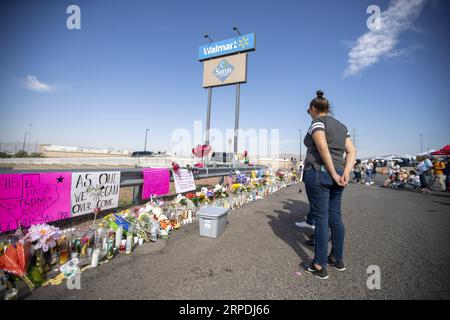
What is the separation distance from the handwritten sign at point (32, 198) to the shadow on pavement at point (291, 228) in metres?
3.73

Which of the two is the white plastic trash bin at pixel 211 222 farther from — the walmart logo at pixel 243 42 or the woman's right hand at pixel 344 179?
the walmart logo at pixel 243 42

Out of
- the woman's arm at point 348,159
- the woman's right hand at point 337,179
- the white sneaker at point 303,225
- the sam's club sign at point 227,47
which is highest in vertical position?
the sam's club sign at point 227,47

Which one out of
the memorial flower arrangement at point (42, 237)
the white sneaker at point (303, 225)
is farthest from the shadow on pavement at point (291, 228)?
the memorial flower arrangement at point (42, 237)

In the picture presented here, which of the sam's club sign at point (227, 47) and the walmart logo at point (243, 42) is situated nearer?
the sam's club sign at point (227, 47)

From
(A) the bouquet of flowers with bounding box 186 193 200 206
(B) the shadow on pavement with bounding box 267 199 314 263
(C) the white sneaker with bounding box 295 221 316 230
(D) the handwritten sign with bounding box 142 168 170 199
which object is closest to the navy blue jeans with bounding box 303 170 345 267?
(B) the shadow on pavement with bounding box 267 199 314 263

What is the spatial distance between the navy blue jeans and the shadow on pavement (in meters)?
0.54

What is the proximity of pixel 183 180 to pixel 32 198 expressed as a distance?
3.26 metres

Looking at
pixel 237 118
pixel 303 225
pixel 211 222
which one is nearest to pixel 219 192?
pixel 211 222

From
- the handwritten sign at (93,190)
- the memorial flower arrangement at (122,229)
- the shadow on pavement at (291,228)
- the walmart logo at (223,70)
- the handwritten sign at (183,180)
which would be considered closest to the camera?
the memorial flower arrangement at (122,229)

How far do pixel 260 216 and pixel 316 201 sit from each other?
9.54 feet

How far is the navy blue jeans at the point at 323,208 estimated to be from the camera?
2299mm

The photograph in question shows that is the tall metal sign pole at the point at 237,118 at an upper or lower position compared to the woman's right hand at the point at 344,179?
upper
